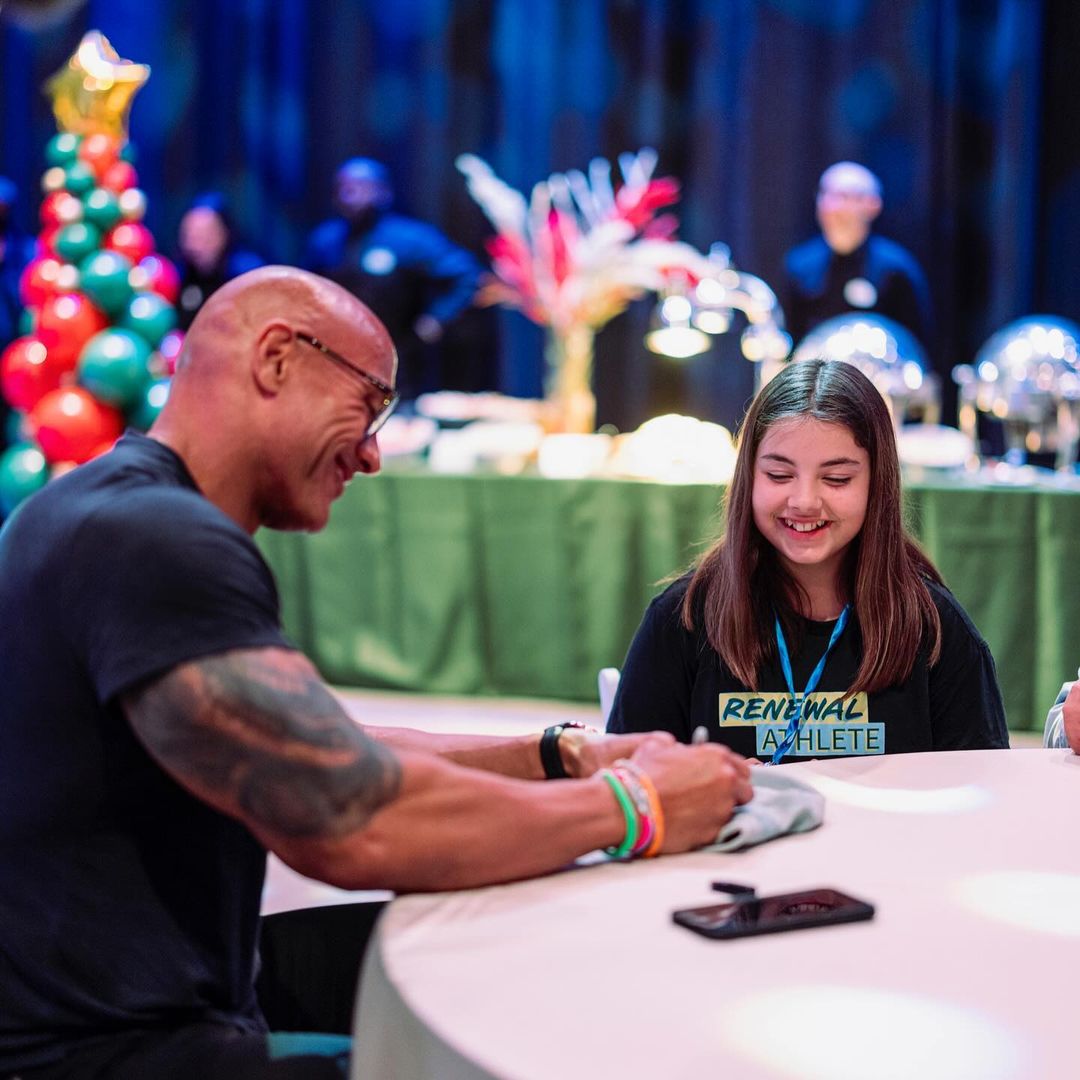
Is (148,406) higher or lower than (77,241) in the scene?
lower

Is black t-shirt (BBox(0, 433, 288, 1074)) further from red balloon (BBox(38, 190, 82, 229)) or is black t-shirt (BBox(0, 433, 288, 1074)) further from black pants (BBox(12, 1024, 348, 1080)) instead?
red balloon (BBox(38, 190, 82, 229))

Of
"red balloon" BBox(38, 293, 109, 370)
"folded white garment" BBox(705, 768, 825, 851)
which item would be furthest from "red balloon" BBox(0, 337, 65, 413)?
"folded white garment" BBox(705, 768, 825, 851)

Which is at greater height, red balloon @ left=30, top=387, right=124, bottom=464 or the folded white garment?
red balloon @ left=30, top=387, right=124, bottom=464

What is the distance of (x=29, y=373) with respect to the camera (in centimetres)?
528

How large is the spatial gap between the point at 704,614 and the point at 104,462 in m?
Result: 0.94

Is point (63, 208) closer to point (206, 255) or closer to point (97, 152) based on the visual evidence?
point (97, 152)

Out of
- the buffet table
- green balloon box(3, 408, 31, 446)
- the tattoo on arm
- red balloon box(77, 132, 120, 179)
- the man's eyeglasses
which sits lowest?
the buffet table

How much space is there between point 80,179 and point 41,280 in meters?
0.38

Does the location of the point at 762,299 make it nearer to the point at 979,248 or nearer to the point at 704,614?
the point at 979,248

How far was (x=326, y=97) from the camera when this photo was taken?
678 centimetres

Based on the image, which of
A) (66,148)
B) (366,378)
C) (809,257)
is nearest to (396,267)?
(66,148)

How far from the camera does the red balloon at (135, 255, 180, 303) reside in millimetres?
5332

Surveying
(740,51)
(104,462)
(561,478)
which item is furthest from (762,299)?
(104,462)

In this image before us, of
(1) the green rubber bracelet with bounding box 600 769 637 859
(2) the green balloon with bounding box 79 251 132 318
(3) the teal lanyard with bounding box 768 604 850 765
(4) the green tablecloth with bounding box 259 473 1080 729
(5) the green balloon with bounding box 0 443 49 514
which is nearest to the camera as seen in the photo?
(1) the green rubber bracelet with bounding box 600 769 637 859
